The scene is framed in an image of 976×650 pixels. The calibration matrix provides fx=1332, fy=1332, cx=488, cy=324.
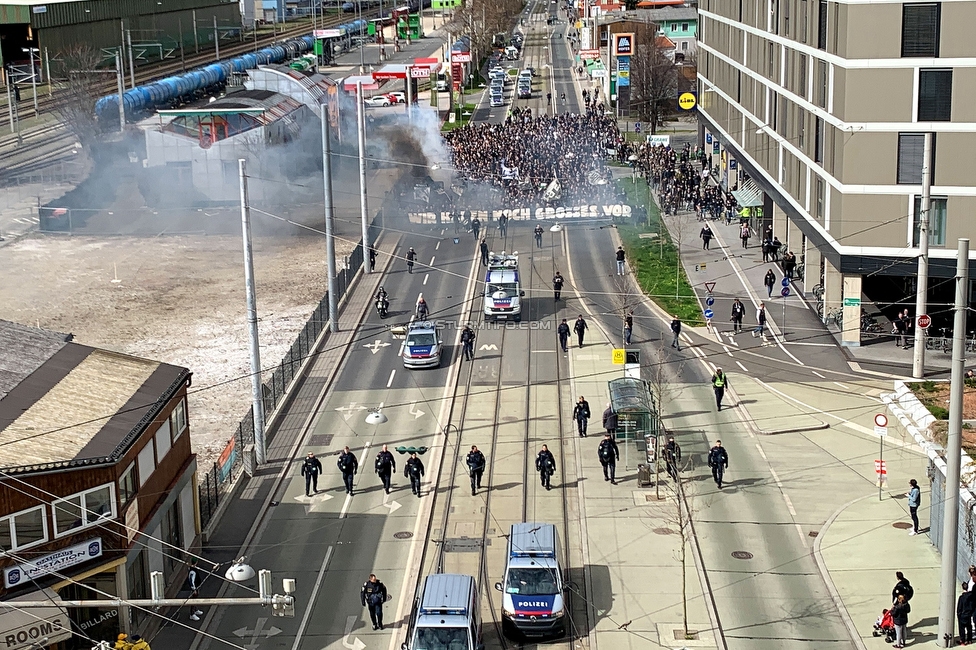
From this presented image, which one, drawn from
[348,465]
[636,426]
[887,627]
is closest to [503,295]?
[636,426]

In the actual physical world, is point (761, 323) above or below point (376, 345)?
above

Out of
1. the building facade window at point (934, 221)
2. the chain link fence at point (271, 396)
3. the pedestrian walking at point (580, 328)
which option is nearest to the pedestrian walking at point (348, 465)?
the chain link fence at point (271, 396)

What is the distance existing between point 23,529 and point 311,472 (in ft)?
41.3

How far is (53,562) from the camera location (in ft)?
89.2

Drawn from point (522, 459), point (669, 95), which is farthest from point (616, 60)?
point (522, 459)

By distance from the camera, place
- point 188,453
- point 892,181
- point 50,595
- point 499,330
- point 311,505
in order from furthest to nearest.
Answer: point 499,330, point 892,181, point 311,505, point 188,453, point 50,595

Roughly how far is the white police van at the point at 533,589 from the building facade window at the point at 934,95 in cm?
2704

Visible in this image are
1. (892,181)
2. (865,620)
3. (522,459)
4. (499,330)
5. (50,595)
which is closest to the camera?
(50,595)

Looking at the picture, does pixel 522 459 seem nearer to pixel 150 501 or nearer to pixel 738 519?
pixel 738 519

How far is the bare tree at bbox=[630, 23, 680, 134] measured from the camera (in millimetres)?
115750

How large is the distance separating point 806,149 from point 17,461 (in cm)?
3958

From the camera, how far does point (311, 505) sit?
38.2 metres

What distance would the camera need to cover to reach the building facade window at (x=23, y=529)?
26406 mm

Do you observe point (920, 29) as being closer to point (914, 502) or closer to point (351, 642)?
point (914, 502)
